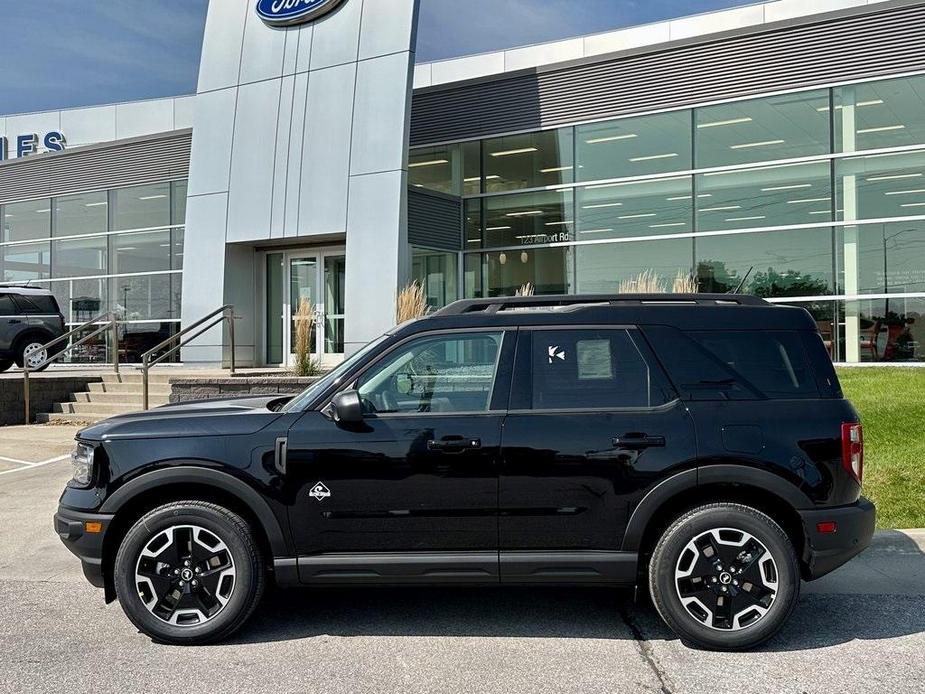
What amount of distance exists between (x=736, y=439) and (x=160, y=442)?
3.14 meters

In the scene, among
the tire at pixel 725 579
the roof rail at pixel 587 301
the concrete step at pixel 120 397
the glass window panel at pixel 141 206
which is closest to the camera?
the tire at pixel 725 579

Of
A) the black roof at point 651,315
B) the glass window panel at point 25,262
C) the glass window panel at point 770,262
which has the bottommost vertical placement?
the black roof at point 651,315

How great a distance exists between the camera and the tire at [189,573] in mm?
4492

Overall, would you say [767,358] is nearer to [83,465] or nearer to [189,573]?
[189,573]

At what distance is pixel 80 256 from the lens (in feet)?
75.6

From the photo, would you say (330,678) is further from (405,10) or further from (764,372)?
(405,10)

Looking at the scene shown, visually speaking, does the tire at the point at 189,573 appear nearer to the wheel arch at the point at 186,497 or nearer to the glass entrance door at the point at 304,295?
the wheel arch at the point at 186,497

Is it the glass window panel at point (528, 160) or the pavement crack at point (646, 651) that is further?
the glass window panel at point (528, 160)

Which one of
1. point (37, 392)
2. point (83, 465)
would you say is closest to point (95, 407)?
point (37, 392)

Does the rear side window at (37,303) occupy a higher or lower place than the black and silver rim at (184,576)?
higher

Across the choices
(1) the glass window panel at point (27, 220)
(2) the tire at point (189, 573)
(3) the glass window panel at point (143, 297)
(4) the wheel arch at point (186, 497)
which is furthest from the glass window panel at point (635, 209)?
(1) the glass window panel at point (27, 220)

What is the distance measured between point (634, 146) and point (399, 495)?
46.9 ft

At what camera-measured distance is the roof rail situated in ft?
15.9

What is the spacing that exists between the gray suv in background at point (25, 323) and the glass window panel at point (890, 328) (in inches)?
626
